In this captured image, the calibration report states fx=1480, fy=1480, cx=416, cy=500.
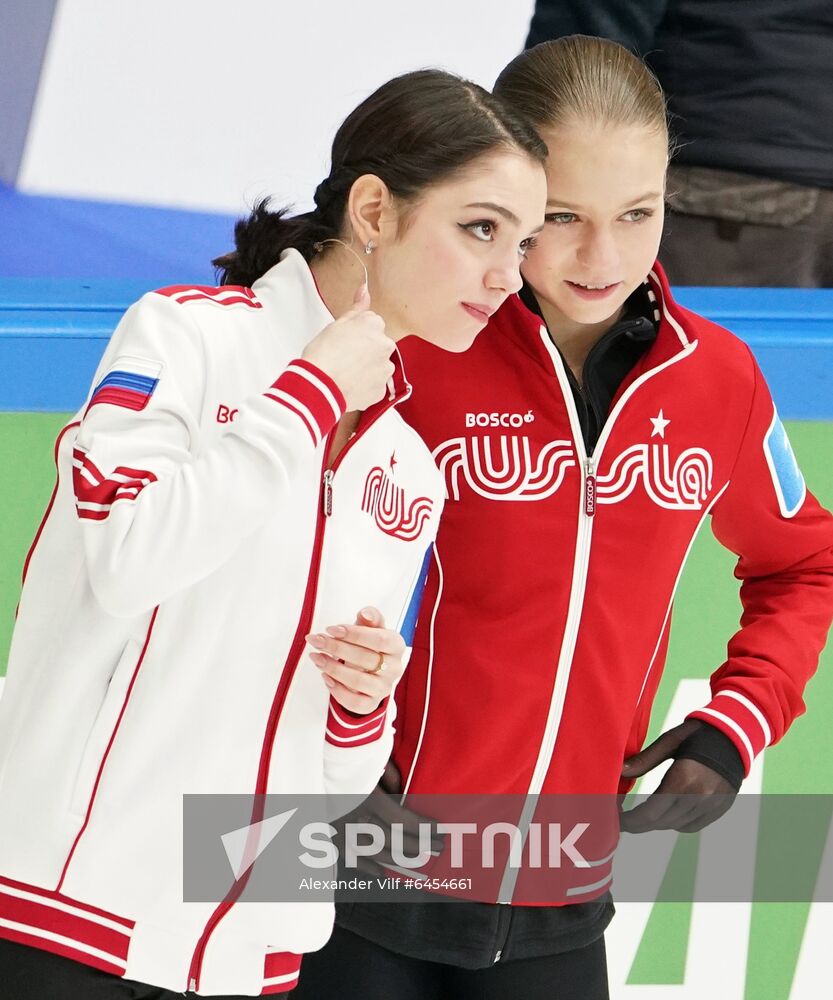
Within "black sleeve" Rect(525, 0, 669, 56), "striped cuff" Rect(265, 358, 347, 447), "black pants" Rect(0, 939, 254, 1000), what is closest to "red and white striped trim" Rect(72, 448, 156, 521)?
"striped cuff" Rect(265, 358, 347, 447)

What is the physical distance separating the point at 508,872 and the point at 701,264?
873 millimetres

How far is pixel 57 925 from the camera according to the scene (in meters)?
1.13

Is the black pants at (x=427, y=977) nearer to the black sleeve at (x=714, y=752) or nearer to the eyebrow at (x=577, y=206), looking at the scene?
the black sleeve at (x=714, y=752)

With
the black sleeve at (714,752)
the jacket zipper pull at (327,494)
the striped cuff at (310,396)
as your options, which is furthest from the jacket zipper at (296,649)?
the black sleeve at (714,752)

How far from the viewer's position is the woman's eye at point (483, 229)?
1.19 meters

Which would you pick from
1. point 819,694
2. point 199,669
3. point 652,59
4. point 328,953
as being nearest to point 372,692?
point 199,669

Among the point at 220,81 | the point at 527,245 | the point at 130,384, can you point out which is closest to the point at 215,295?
the point at 130,384

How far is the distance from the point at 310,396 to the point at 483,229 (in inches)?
9.6

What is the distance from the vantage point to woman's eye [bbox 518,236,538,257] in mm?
1220

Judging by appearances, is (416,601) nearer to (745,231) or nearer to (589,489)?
(589,489)

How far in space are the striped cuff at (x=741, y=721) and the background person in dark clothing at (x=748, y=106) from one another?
66cm

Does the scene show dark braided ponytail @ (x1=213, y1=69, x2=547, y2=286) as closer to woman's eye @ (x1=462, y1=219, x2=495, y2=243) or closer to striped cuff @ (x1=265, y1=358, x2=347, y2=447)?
woman's eye @ (x1=462, y1=219, x2=495, y2=243)

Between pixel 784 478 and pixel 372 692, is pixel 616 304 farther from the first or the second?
pixel 372 692

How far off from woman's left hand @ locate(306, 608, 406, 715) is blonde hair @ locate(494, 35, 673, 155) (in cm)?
46
